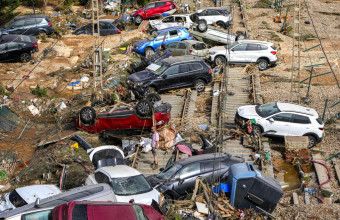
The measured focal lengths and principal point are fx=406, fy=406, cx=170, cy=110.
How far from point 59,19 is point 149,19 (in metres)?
6.84

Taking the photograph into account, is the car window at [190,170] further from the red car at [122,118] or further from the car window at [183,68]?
the car window at [183,68]

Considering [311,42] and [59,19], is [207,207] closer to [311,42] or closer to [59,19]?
[311,42]

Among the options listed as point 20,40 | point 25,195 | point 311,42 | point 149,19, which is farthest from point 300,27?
point 25,195

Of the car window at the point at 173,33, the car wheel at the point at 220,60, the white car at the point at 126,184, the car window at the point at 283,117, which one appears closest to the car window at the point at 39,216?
the white car at the point at 126,184

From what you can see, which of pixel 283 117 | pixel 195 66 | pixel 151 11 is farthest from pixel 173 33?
pixel 283 117

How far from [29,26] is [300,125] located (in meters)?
18.9

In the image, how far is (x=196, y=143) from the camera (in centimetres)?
1611

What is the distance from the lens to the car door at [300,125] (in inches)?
626

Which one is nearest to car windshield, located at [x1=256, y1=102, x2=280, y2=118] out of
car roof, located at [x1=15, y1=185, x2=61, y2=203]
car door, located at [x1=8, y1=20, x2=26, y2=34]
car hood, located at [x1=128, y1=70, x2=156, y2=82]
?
car hood, located at [x1=128, y1=70, x2=156, y2=82]

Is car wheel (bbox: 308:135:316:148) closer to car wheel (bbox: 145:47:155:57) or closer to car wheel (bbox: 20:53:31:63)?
car wheel (bbox: 145:47:155:57)

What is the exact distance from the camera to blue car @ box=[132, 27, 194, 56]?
2444 centimetres

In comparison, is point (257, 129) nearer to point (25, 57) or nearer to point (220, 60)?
point (220, 60)

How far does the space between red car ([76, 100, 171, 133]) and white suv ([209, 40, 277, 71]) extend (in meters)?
7.90

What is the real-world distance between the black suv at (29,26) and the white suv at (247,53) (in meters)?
11.6
